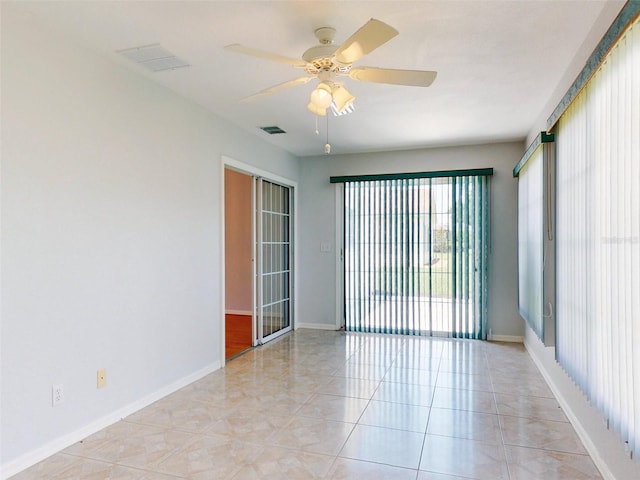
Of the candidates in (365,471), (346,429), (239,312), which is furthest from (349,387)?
(239,312)

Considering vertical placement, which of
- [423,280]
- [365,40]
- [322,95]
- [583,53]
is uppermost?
[583,53]

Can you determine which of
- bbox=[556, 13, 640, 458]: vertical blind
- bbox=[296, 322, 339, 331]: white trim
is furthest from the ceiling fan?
bbox=[296, 322, 339, 331]: white trim

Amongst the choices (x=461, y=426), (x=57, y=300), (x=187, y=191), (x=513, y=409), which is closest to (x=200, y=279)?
(x=187, y=191)

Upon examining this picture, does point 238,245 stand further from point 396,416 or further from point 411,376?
point 396,416

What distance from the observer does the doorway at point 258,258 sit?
5031 millimetres

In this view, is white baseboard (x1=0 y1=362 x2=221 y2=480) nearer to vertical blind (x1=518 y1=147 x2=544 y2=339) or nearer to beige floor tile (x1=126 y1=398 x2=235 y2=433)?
beige floor tile (x1=126 y1=398 x2=235 y2=433)

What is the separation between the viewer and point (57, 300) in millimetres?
2473

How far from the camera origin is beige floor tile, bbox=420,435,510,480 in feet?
7.38

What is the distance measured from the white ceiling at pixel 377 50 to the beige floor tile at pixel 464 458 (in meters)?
2.49

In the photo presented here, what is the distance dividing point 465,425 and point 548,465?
586 millimetres

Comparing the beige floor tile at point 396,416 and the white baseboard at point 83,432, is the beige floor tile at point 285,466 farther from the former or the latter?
the white baseboard at point 83,432

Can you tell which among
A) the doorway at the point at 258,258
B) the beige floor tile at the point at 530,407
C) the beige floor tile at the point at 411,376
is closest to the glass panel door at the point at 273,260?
the doorway at the point at 258,258

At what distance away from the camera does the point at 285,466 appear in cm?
232

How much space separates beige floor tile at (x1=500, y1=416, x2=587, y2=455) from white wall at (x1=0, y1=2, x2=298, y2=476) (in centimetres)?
261
